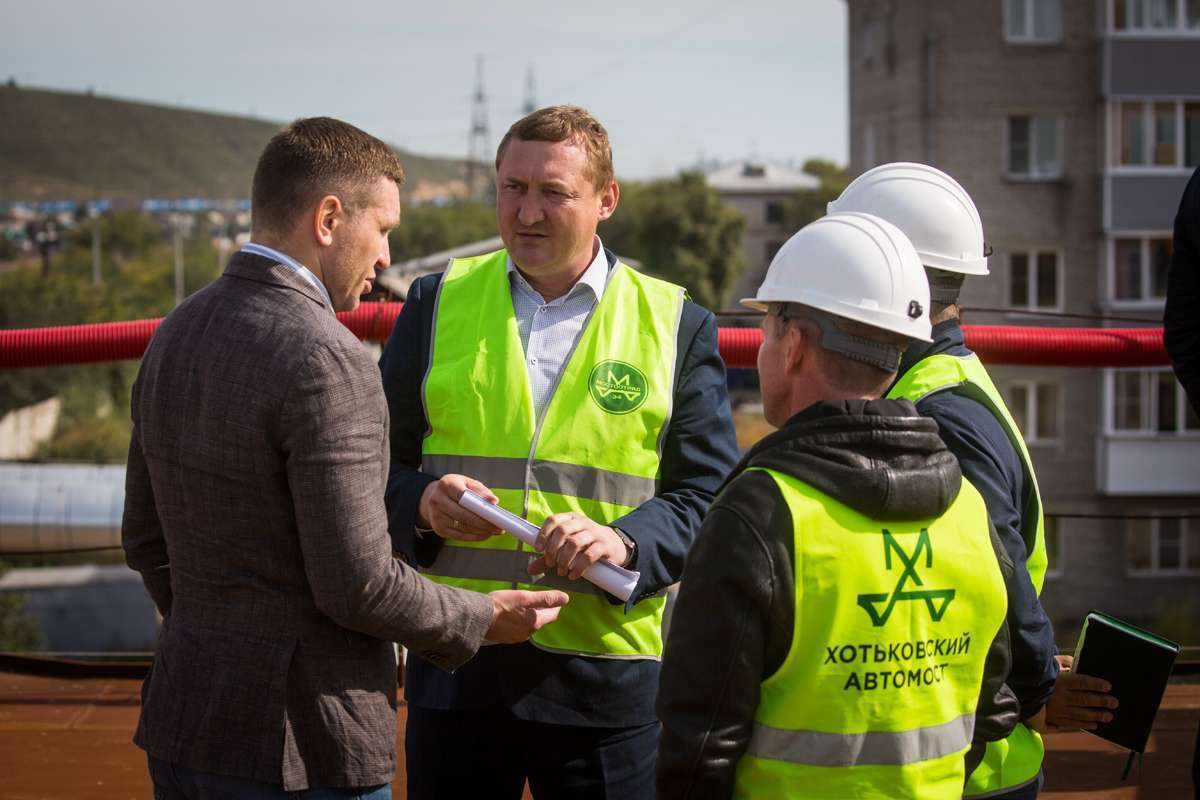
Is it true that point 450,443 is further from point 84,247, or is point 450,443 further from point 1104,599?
point 84,247

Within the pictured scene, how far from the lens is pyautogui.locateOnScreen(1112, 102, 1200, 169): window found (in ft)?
120

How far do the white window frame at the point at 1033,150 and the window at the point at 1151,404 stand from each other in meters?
5.53

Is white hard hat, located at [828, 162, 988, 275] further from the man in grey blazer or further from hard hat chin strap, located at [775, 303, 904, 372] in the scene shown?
the man in grey blazer

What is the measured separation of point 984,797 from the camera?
255 cm

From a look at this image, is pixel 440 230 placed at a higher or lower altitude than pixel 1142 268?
higher

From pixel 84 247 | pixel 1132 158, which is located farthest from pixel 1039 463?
pixel 84 247

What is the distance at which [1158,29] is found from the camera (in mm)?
37281

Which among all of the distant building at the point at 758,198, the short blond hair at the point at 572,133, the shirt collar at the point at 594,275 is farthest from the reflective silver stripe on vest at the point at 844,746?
the distant building at the point at 758,198

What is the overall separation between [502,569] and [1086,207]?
37090 mm

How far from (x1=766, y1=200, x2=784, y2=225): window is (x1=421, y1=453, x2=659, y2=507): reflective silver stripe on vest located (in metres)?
93.1

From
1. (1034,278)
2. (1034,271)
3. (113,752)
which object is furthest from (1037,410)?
(113,752)

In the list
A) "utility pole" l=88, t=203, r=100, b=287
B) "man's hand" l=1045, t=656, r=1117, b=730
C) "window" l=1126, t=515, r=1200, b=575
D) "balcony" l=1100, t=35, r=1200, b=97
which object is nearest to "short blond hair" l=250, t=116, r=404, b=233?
"man's hand" l=1045, t=656, r=1117, b=730

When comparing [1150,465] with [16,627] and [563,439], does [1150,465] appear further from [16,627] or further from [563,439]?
[563,439]

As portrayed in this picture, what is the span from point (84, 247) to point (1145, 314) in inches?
3035
